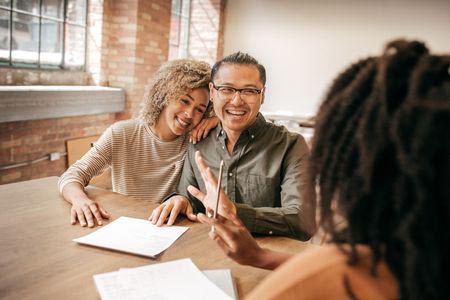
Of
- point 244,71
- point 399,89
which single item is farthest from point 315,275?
point 244,71

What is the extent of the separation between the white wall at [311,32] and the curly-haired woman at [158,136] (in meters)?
4.12

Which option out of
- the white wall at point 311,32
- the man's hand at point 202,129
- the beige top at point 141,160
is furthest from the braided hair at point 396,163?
the white wall at point 311,32

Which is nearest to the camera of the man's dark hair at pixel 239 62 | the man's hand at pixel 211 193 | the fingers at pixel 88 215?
the man's hand at pixel 211 193

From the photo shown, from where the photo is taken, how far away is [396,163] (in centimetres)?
54

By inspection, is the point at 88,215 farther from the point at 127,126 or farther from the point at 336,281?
the point at 336,281

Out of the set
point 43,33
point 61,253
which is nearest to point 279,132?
point 61,253

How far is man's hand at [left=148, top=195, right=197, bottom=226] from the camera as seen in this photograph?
1.53 metres

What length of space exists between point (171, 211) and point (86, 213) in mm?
300

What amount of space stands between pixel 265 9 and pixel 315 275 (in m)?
6.51

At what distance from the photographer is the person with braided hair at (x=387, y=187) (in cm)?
51

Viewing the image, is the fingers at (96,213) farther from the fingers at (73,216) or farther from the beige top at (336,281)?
the beige top at (336,281)

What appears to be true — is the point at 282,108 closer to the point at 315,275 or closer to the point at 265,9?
the point at 265,9

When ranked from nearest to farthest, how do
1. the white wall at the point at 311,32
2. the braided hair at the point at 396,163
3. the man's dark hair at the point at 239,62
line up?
the braided hair at the point at 396,163 → the man's dark hair at the point at 239,62 → the white wall at the point at 311,32

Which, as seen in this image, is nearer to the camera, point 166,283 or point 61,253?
point 166,283
